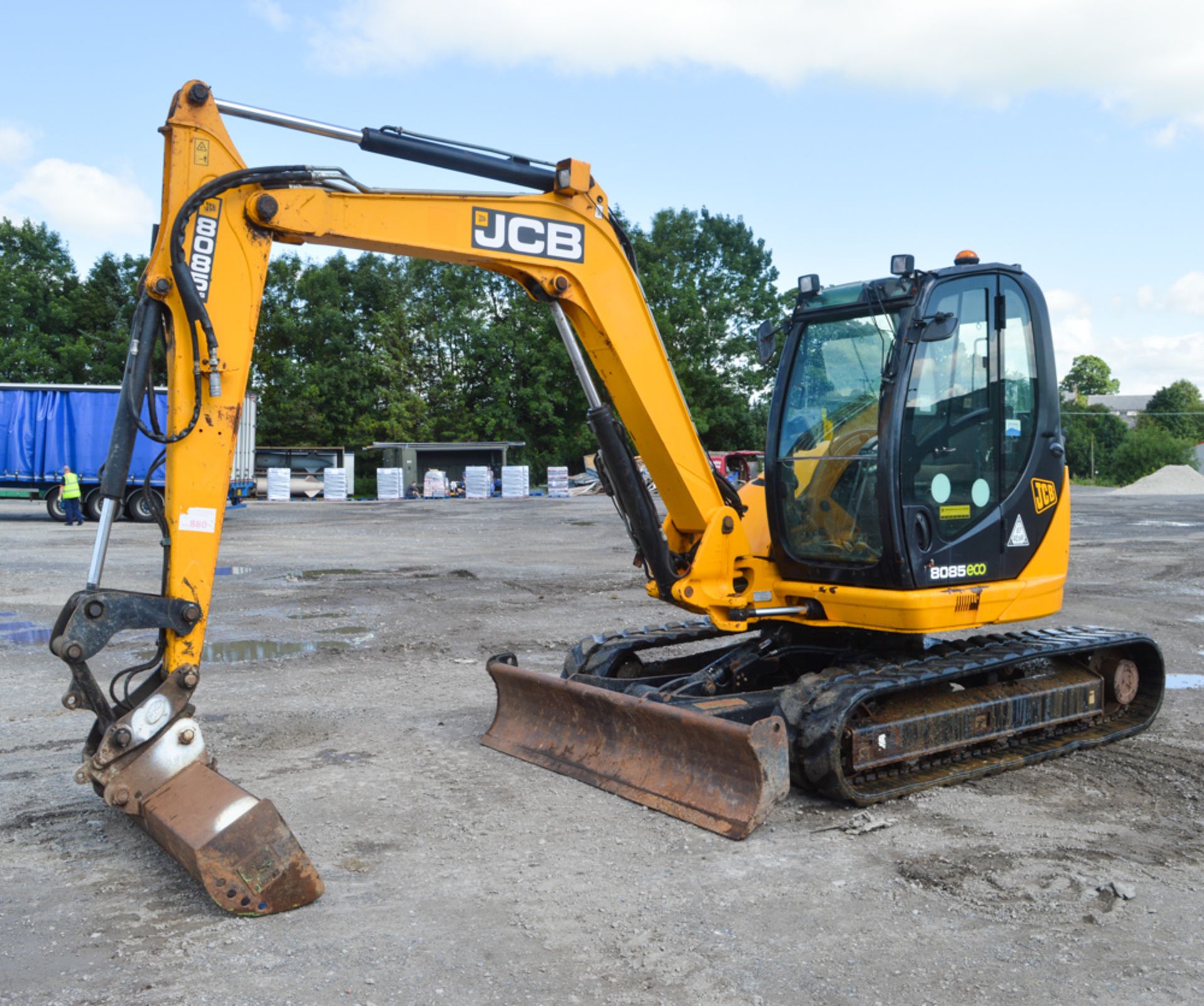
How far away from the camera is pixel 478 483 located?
42.4m

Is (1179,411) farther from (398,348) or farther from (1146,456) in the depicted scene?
(398,348)

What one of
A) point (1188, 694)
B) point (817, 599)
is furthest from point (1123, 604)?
point (817, 599)

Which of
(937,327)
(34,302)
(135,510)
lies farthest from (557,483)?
(937,327)

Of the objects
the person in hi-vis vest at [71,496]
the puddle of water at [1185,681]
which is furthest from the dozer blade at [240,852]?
the person in hi-vis vest at [71,496]

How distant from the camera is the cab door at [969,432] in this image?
238 inches

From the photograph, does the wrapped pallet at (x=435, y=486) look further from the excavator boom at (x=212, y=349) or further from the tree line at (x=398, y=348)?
the excavator boom at (x=212, y=349)

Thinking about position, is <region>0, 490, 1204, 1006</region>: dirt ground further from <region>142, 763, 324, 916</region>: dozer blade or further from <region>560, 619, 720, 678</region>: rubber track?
<region>560, 619, 720, 678</region>: rubber track

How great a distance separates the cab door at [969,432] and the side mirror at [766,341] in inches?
43.8

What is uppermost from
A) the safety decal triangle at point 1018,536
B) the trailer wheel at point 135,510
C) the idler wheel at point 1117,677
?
the safety decal triangle at point 1018,536

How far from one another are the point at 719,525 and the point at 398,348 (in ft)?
160

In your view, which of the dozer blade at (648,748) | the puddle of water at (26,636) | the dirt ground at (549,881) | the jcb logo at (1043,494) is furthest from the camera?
the puddle of water at (26,636)

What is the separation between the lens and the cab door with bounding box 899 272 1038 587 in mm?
6047

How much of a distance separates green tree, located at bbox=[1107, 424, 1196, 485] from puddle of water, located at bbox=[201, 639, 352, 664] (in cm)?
6621

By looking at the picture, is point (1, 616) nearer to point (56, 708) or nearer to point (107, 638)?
point (56, 708)
